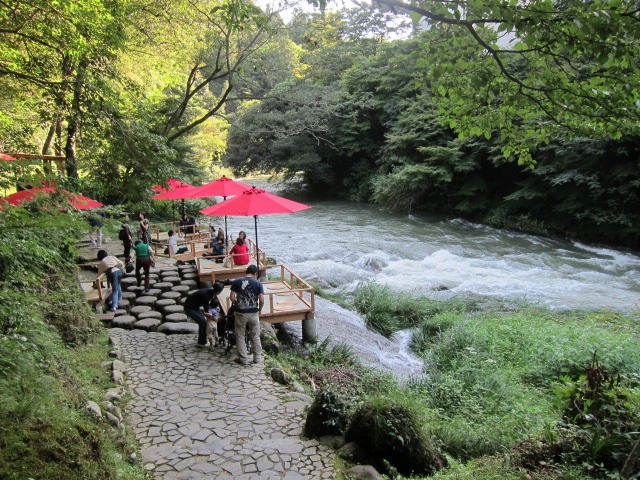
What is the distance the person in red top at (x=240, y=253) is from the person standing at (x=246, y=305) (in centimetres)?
417

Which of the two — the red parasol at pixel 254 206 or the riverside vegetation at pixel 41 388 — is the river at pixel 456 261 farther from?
the riverside vegetation at pixel 41 388

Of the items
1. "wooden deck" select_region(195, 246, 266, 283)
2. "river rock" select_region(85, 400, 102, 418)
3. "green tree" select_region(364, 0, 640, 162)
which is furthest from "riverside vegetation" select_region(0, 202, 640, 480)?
"wooden deck" select_region(195, 246, 266, 283)

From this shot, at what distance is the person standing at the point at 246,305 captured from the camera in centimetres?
762

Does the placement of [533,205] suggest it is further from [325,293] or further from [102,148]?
[102,148]

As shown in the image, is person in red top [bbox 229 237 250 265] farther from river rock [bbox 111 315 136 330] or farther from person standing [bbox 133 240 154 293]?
river rock [bbox 111 315 136 330]

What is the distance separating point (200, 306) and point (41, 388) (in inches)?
167

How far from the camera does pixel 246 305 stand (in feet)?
25.1

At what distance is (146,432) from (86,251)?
10.8 m

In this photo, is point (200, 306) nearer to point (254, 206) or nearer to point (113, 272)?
point (113, 272)

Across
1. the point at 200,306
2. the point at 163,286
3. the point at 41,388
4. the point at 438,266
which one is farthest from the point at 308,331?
the point at 438,266

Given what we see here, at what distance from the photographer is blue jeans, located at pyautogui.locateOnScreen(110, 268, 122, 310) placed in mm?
9520

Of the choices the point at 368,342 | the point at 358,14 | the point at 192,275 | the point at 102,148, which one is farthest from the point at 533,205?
the point at 358,14

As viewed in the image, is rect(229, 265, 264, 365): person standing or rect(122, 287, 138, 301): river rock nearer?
rect(229, 265, 264, 365): person standing

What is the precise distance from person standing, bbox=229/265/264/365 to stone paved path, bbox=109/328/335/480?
368 millimetres
